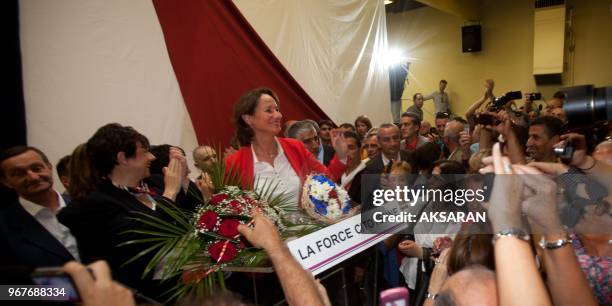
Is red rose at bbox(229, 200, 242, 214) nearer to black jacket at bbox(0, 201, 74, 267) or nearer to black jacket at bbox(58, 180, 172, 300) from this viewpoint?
black jacket at bbox(58, 180, 172, 300)

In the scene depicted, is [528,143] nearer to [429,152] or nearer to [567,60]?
[429,152]

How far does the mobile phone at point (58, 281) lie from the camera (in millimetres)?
631

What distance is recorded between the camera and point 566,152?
1.36 meters

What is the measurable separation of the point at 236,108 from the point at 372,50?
10.8 ft

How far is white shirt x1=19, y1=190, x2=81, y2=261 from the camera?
1.75 meters

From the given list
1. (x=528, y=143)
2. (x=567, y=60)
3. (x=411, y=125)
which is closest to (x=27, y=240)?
(x=528, y=143)

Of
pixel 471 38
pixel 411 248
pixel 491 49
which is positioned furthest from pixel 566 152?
pixel 491 49

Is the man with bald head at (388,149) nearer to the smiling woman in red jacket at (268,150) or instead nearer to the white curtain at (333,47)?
the smiling woman in red jacket at (268,150)

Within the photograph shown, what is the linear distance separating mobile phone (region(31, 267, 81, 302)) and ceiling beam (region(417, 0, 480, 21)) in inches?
316

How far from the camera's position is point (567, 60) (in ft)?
26.6

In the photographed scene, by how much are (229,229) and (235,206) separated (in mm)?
85

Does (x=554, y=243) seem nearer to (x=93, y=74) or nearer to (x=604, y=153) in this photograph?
(x=604, y=153)

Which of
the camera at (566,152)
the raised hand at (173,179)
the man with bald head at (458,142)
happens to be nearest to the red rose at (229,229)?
the raised hand at (173,179)

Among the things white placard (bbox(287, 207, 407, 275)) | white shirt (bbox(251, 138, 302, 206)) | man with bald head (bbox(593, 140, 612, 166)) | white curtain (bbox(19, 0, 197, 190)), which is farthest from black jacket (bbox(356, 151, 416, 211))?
white curtain (bbox(19, 0, 197, 190))
